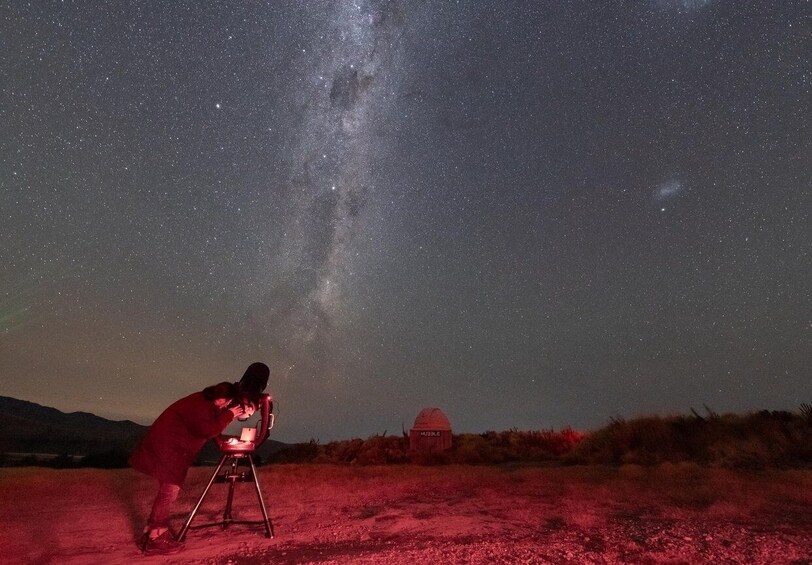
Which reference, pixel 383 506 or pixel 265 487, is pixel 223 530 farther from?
pixel 265 487

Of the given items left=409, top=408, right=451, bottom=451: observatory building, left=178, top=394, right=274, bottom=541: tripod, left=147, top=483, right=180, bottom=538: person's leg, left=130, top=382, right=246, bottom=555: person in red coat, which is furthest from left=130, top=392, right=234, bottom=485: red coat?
left=409, top=408, right=451, bottom=451: observatory building

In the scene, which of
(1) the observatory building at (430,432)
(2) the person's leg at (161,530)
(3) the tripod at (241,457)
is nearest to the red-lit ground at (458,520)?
(2) the person's leg at (161,530)

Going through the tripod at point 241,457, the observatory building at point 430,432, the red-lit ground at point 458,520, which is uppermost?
the observatory building at point 430,432

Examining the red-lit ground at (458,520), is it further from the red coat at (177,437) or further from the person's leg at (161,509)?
the red coat at (177,437)

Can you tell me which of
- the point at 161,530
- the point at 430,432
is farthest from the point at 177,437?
the point at 430,432

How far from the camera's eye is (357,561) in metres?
4.56

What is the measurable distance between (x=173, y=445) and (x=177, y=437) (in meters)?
0.08

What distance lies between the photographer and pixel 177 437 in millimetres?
5258

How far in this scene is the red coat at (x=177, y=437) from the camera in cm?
517

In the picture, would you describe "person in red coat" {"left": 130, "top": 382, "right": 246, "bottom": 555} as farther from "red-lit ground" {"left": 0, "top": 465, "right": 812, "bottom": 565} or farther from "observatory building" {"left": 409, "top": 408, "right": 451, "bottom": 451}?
"observatory building" {"left": 409, "top": 408, "right": 451, "bottom": 451}

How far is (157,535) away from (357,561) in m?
2.22

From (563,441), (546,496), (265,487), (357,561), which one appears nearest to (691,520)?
(546,496)

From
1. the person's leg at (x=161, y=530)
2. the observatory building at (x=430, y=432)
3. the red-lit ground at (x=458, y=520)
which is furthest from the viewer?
the observatory building at (x=430, y=432)

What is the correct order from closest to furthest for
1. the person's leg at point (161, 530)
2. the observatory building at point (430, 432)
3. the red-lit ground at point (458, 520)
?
the red-lit ground at point (458, 520) < the person's leg at point (161, 530) < the observatory building at point (430, 432)
